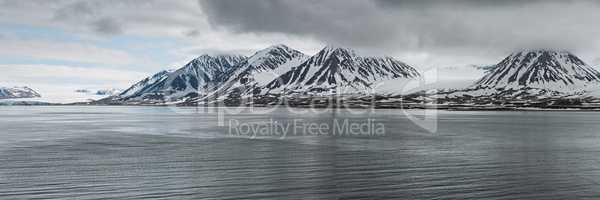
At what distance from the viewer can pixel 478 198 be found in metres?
33.2

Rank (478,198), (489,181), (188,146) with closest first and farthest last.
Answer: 1. (478,198)
2. (489,181)
3. (188,146)

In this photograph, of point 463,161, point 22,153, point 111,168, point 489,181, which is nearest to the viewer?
point 489,181

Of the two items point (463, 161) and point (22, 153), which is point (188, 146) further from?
point (463, 161)

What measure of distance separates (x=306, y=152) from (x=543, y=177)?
2657 centimetres

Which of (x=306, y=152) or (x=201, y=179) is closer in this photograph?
(x=201, y=179)

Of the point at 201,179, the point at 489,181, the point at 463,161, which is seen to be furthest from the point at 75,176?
the point at 463,161

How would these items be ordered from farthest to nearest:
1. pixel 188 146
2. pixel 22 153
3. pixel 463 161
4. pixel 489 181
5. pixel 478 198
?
pixel 188 146
pixel 22 153
pixel 463 161
pixel 489 181
pixel 478 198

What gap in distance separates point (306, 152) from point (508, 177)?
24791 mm

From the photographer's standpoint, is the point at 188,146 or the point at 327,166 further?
the point at 188,146

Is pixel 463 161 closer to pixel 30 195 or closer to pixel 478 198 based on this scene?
pixel 478 198

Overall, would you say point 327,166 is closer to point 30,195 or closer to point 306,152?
point 306,152

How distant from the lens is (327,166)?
1922 inches

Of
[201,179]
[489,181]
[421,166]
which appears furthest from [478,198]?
[201,179]

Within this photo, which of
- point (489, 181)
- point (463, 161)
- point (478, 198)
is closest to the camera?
point (478, 198)
